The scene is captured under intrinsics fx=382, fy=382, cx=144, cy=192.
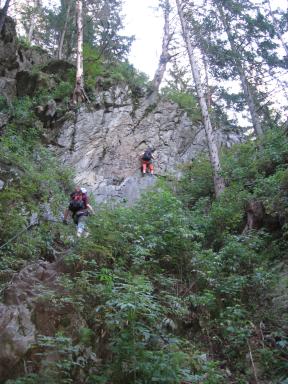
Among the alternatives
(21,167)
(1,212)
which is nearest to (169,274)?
(1,212)

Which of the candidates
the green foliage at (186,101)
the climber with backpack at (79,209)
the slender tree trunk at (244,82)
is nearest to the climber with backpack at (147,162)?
the green foliage at (186,101)

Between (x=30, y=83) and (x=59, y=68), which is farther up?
(x=59, y=68)

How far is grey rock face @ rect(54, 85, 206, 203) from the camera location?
16.6 metres

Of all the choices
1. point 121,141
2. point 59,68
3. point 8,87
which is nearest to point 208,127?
point 121,141

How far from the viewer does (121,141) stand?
60.3ft

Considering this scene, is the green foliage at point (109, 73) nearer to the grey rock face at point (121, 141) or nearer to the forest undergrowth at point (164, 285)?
the grey rock face at point (121, 141)

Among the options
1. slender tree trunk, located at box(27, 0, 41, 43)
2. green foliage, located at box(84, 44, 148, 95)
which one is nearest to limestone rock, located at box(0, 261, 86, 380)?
green foliage, located at box(84, 44, 148, 95)

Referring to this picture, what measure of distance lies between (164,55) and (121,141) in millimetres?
8621

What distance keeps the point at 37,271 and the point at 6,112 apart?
13.2 meters

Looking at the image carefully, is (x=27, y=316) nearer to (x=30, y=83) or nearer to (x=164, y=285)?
(x=164, y=285)

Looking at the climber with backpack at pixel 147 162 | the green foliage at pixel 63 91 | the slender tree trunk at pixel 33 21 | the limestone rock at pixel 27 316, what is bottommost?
the limestone rock at pixel 27 316

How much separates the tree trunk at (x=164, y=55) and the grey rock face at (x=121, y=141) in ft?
7.70

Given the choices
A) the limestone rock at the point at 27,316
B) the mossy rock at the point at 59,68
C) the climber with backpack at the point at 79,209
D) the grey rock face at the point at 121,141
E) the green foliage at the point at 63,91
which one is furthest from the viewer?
the mossy rock at the point at 59,68

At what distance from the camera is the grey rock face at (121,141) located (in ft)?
54.3
